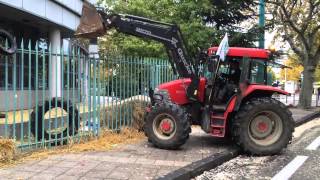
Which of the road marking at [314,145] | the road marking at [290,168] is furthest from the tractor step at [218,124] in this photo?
the road marking at [314,145]

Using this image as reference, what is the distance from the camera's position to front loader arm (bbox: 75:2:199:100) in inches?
410

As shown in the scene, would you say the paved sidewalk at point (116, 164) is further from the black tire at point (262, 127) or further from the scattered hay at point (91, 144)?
the black tire at point (262, 127)

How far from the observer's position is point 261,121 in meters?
10.9

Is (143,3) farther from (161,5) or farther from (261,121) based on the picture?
(261,121)

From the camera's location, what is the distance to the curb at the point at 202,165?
7.84m

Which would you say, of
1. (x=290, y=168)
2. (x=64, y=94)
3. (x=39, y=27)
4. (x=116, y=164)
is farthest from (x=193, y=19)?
(x=116, y=164)

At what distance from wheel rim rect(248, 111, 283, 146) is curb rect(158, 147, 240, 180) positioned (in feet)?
1.70

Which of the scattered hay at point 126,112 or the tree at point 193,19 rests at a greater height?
the tree at point 193,19

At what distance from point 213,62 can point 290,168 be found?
2.97m

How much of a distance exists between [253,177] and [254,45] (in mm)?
13023

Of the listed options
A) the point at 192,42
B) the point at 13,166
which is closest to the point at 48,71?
the point at 13,166

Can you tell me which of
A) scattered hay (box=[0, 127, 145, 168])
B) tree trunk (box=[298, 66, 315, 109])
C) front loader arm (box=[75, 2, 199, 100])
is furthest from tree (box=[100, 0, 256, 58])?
front loader arm (box=[75, 2, 199, 100])

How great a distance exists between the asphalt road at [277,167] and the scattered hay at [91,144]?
250cm

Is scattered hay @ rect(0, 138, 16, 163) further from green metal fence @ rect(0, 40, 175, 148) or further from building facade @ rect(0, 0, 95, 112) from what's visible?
building facade @ rect(0, 0, 95, 112)
